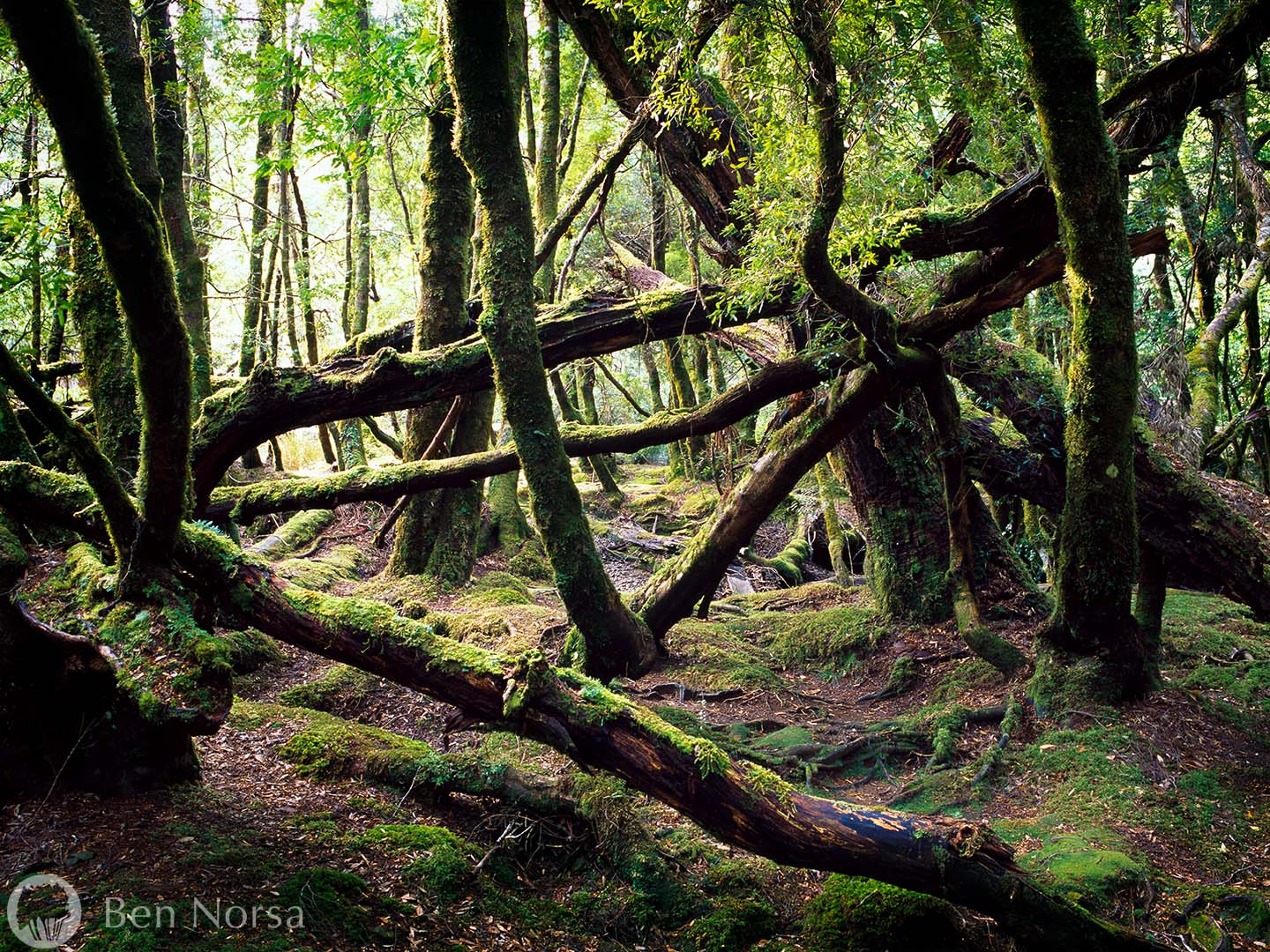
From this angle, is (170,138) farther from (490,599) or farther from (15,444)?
(490,599)

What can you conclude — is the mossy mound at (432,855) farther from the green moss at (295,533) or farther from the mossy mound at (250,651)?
the green moss at (295,533)

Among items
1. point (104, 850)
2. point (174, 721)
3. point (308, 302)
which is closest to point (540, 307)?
point (174, 721)

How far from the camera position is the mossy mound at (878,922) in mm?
3842

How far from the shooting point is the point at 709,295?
6965 mm

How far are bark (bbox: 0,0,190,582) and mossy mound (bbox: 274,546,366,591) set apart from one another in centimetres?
479

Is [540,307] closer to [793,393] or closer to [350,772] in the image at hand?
[793,393]

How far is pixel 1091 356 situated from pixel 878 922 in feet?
12.6

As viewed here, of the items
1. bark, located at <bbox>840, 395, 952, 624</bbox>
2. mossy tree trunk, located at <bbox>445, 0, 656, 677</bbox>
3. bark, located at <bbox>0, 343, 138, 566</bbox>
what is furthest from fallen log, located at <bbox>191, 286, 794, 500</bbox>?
bark, located at <bbox>0, 343, 138, 566</bbox>

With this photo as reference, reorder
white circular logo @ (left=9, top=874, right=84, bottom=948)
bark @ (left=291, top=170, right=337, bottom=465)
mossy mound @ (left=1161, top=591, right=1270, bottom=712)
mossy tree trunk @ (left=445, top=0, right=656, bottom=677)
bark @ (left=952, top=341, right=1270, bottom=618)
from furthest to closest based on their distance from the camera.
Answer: bark @ (left=291, top=170, right=337, bottom=465), bark @ (left=952, top=341, right=1270, bottom=618), mossy mound @ (left=1161, top=591, right=1270, bottom=712), mossy tree trunk @ (left=445, top=0, right=656, bottom=677), white circular logo @ (left=9, top=874, right=84, bottom=948)

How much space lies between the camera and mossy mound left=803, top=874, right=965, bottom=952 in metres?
3.84

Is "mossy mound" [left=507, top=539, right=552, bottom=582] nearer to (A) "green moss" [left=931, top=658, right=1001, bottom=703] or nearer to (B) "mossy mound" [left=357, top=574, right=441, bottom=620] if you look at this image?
(B) "mossy mound" [left=357, top=574, right=441, bottom=620]

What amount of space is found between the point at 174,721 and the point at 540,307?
16.1ft

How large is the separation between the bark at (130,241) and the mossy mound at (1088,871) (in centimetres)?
474

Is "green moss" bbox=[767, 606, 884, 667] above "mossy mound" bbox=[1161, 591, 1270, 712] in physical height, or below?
below
